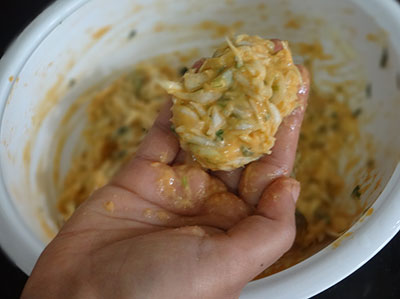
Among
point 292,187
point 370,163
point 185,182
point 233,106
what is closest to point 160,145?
point 185,182

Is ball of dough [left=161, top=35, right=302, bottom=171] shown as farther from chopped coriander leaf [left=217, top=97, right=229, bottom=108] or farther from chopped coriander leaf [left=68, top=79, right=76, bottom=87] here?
chopped coriander leaf [left=68, top=79, right=76, bottom=87]

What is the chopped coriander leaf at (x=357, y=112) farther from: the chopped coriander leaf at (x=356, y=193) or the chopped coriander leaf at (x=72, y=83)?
the chopped coriander leaf at (x=72, y=83)

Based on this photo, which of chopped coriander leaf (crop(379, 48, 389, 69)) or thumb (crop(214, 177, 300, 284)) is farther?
chopped coriander leaf (crop(379, 48, 389, 69))

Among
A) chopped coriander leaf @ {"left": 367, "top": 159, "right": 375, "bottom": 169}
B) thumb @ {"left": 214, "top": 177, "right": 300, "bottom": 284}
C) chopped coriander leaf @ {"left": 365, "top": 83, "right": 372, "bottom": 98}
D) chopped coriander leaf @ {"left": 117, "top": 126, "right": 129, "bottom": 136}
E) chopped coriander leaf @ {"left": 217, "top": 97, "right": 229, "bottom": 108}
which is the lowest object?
chopped coriander leaf @ {"left": 367, "top": 159, "right": 375, "bottom": 169}

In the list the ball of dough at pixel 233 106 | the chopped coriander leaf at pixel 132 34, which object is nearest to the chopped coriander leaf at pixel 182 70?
the chopped coriander leaf at pixel 132 34

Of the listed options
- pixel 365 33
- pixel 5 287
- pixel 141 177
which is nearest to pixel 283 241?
pixel 141 177

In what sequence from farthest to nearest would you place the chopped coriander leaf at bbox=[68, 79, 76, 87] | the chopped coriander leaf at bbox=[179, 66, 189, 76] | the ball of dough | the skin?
the chopped coriander leaf at bbox=[179, 66, 189, 76]
the chopped coriander leaf at bbox=[68, 79, 76, 87]
the ball of dough
the skin

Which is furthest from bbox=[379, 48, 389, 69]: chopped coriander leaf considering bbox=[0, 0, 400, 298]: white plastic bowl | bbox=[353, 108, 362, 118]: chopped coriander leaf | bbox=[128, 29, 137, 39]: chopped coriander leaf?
bbox=[128, 29, 137, 39]: chopped coriander leaf
